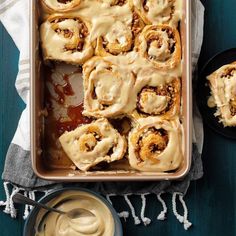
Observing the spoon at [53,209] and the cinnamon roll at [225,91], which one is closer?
the spoon at [53,209]

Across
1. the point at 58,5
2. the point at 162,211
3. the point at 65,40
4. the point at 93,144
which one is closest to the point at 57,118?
the point at 93,144

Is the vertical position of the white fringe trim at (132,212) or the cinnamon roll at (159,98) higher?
the cinnamon roll at (159,98)

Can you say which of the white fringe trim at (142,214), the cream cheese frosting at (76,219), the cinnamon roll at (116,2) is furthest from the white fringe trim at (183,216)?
the cinnamon roll at (116,2)

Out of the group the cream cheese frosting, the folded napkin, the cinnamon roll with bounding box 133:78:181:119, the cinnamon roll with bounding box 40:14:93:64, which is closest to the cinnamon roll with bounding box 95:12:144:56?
the cinnamon roll with bounding box 40:14:93:64

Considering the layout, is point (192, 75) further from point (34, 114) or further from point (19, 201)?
point (19, 201)

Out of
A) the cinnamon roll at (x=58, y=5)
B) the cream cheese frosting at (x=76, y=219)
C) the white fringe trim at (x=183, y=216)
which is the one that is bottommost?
the white fringe trim at (x=183, y=216)

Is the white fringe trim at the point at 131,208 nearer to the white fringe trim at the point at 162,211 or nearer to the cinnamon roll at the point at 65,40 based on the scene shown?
the white fringe trim at the point at 162,211
